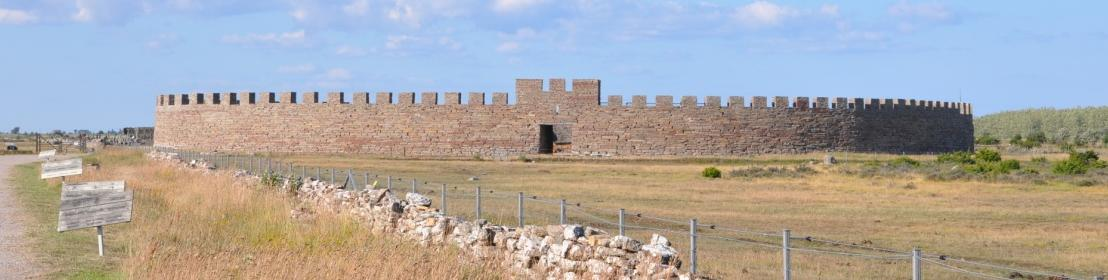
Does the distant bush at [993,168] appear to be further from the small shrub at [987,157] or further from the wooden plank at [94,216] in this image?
the wooden plank at [94,216]

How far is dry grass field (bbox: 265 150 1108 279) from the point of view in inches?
595

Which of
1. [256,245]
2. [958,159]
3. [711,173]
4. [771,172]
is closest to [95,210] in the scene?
[256,245]

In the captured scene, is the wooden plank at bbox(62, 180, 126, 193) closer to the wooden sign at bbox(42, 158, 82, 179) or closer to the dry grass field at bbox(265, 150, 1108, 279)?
the dry grass field at bbox(265, 150, 1108, 279)

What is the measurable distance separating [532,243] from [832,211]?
11.4 m

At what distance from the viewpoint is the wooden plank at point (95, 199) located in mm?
14805

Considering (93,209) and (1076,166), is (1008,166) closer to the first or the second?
(1076,166)

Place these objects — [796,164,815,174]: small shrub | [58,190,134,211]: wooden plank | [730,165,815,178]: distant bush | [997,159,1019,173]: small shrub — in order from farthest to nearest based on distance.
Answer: [796,164,815,174]: small shrub → [730,165,815,178]: distant bush → [997,159,1019,173]: small shrub → [58,190,134,211]: wooden plank

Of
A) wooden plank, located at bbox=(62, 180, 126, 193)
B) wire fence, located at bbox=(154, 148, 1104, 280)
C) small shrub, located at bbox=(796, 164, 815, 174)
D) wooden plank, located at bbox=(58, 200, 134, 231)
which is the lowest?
wire fence, located at bbox=(154, 148, 1104, 280)

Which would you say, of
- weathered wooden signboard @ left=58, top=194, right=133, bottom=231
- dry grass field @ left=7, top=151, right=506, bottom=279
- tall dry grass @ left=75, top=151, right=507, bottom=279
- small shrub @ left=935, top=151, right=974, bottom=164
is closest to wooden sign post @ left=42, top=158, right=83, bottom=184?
dry grass field @ left=7, top=151, right=506, bottom=279

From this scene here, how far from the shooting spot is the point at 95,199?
1500cm

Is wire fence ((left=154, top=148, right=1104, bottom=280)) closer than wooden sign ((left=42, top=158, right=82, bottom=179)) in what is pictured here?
Yes

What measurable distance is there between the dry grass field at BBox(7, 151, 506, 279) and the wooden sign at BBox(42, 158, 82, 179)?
4.11 m

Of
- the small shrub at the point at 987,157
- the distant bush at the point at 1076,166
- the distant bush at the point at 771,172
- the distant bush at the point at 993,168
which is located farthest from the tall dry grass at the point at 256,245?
the small shrub at the point at 987,157

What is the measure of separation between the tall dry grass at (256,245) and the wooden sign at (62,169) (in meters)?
5.05
